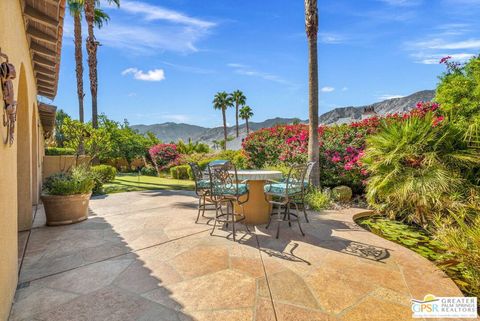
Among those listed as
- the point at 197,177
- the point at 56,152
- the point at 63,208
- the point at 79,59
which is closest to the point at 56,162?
the point at 56,152

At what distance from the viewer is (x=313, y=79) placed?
6684 millimetres

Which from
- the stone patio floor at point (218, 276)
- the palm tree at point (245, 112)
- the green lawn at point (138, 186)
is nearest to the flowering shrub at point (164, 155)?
the green lawn at point (138, 186)

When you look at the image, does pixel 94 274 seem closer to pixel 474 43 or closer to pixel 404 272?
pixel 404 272

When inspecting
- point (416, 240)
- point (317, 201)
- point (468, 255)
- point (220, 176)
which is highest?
point (220, 176)

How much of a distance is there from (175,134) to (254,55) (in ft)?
326

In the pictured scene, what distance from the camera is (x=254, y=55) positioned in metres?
12.0

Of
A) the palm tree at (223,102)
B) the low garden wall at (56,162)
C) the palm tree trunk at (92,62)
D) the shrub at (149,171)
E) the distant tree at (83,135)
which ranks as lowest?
the shrub at (149,171)

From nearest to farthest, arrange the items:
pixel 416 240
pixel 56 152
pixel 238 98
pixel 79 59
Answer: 1. pixel 416 240
2. pixel 56 152
3. pixel 79 59
4. pixel 238 98

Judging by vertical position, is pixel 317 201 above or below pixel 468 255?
below

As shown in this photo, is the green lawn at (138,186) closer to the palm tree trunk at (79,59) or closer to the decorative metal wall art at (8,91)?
the palm tree trunk at (79,59)

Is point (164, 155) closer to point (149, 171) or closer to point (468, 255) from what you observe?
point (149, 171)

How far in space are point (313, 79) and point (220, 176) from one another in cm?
430

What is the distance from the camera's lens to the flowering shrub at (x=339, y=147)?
258 inches

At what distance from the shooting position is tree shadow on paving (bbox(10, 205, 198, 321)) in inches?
79.6
